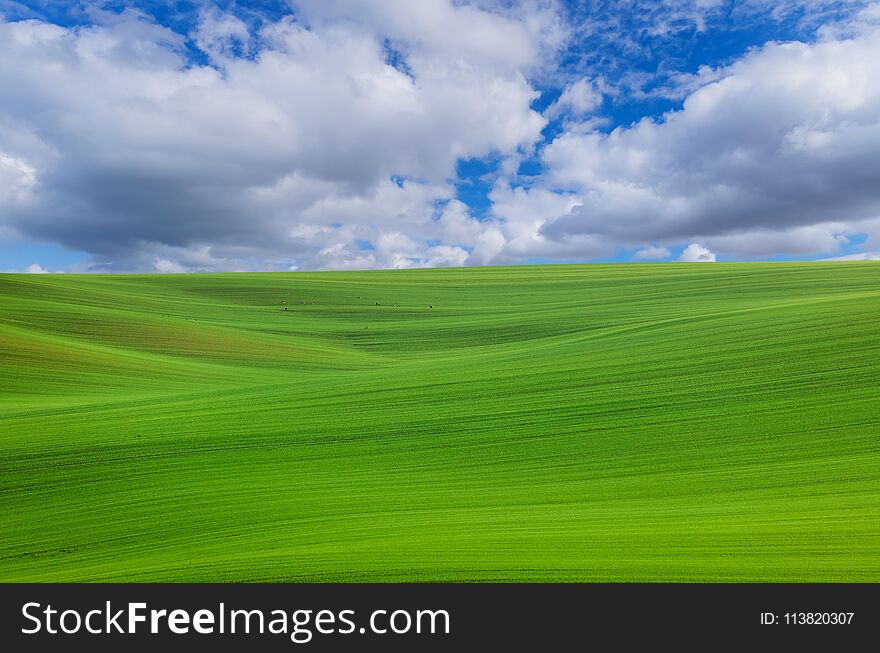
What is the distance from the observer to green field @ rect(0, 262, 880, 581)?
5.40 metres

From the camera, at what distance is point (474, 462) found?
8453 millimetres

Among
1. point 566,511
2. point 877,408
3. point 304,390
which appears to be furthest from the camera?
point 304,390

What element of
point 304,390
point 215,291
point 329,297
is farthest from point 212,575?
point 215,291

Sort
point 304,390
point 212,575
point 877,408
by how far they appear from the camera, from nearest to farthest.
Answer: point 212,575 < point 877,408 < point 304,390

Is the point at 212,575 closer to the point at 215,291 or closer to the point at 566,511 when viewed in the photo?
the point at 566,511

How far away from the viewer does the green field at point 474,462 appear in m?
5.40

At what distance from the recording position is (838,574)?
4.75 metres
